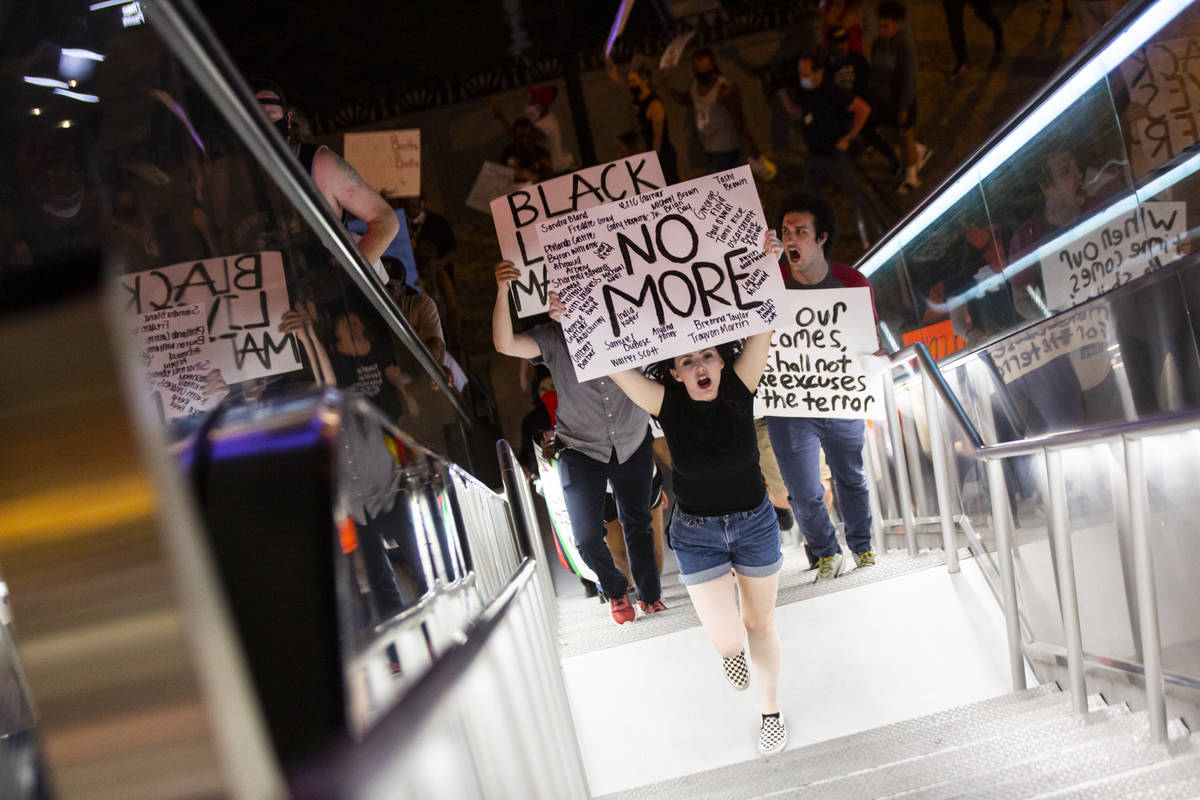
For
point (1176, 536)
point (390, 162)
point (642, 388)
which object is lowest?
point (1176, 536)

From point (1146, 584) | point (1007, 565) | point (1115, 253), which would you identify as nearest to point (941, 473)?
point (1007, 565)

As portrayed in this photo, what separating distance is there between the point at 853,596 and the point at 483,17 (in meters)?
7.52

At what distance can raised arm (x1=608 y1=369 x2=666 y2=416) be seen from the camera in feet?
13.2

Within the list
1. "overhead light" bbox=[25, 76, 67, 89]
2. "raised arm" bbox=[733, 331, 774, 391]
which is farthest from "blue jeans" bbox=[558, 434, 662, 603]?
"overhead light" bbox=[25, 76, 67, 89]

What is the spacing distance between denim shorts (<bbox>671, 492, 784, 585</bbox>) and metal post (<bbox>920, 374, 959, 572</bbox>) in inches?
47.6

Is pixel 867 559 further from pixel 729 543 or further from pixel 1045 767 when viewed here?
pixel 1045 767

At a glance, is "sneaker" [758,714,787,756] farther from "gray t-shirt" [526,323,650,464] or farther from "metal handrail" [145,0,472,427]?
"metal handrail" [145,0,472,427]

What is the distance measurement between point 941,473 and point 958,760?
1982 millimetres

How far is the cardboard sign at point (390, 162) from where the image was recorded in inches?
214

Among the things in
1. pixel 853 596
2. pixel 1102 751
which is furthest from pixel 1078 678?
pixel 853 596

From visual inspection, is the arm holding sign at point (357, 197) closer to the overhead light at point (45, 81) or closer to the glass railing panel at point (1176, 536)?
the overhead light at point (45, 81)

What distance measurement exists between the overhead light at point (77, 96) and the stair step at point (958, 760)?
2.44m

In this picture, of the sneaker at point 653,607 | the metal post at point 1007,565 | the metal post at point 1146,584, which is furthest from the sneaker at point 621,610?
→ the metal post at point 1146,584

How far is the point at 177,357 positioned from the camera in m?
2.24
